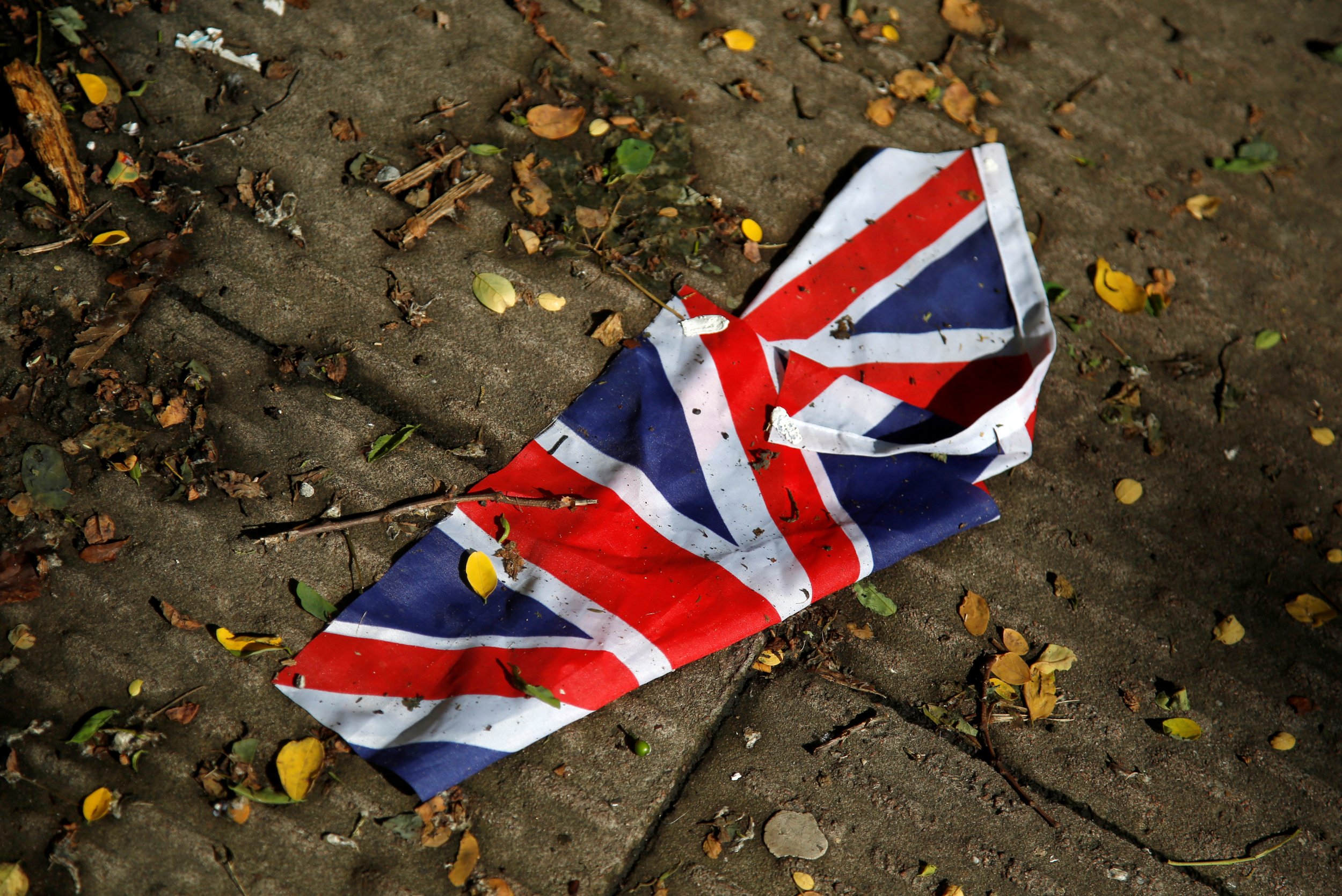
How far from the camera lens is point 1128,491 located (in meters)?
2.25

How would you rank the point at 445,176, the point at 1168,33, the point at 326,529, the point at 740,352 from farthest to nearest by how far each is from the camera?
the point at 1168,33, the point at 445,176, the point at 740,352, the point at 326,529

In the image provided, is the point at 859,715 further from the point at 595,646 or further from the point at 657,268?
the point at 657,268

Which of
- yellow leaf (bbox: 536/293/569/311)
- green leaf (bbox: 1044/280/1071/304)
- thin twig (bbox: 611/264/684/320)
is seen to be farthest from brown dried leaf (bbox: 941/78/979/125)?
yellow leaf (bbox: 536/293/569/311)

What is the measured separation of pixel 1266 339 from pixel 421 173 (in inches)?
107

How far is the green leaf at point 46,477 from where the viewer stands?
1.86 metres

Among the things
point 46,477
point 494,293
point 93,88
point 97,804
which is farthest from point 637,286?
point 97,804

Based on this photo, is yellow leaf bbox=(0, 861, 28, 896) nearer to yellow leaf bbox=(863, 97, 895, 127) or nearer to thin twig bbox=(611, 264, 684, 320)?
thin twig bbox=(611, 264, 684, 320)

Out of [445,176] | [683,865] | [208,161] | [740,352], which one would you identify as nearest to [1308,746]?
[683,865]

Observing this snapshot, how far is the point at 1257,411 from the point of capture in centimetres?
244

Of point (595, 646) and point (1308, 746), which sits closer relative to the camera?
point (595, 646)

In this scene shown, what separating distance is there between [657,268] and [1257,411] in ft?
6.28

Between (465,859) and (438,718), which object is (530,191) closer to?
(438,718)

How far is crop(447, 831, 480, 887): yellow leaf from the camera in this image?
1673 mm

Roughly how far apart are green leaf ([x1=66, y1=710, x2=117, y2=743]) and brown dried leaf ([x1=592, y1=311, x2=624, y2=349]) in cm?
143
